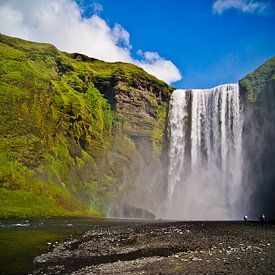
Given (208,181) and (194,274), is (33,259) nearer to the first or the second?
(194,274)

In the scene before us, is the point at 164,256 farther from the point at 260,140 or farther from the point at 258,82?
the point at 258,82

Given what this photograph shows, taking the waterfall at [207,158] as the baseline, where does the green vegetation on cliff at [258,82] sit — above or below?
above

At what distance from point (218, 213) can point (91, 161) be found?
3325 centimetres

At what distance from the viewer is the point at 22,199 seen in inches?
2493

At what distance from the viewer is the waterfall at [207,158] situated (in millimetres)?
83062

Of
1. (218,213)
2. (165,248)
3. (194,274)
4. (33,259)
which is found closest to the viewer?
(194,274)

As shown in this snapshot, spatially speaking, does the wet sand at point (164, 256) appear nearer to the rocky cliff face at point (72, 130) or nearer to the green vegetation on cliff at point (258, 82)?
the rocky cliff face at point (72, 130)

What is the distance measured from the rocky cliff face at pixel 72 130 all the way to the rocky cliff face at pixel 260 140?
24745 millimetres

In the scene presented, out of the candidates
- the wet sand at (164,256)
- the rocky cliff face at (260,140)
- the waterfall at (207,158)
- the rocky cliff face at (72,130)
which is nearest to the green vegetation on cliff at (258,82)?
the rocky cliff face at (260,140)

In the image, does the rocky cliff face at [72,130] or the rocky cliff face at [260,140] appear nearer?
the rocky cliff face at [72,130]

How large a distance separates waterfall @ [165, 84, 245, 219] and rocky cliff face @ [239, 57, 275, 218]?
218 centimetres

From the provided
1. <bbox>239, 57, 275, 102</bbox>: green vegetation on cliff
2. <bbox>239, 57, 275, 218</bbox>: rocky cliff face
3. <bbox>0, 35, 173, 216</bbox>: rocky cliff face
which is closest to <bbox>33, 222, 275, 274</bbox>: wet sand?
<bbox>0, 35, 173, 216</bbox>: rocky cliff face

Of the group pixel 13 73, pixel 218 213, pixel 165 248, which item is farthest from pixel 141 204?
pixel 165 248

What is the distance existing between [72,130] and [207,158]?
3502 centimetres
